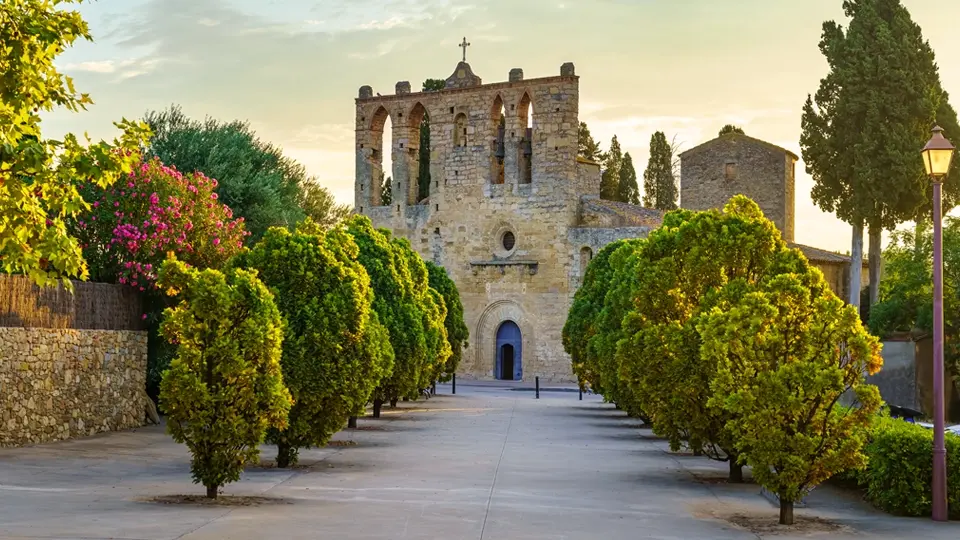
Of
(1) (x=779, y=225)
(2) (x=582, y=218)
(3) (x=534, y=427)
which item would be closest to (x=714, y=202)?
(1) (x=779, y=225)

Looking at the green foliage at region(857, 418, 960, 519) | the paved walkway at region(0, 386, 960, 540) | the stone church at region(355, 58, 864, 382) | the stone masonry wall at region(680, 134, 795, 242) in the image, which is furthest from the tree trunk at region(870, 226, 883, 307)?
the green foliage at region(857, 418, 960, 519)

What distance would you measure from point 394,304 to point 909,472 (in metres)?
17.7

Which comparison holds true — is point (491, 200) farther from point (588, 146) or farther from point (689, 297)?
point (689, 297)

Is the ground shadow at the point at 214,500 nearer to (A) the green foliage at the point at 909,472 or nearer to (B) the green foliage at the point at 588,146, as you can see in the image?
(A) the green foliage at the point at 909,472

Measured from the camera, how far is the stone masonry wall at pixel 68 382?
22.0 metres

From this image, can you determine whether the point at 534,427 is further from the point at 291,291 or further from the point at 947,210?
the point at 947,210

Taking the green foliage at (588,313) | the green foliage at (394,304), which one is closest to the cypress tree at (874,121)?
the green foliage at (588,313)

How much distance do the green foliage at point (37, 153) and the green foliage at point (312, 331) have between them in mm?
8599

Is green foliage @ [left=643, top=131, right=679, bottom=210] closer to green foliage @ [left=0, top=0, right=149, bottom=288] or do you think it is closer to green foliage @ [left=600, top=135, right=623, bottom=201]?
green foliage @ [left=600, top=135, right=623, bottom=201]

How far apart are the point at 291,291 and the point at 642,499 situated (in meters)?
7.02

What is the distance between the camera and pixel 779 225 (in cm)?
6131

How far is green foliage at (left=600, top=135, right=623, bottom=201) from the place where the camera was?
257 feet

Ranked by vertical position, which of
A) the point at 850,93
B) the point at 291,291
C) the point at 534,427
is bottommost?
the point at 534,427

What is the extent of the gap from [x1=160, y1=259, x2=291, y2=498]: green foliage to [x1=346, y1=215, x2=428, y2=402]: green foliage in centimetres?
1334
